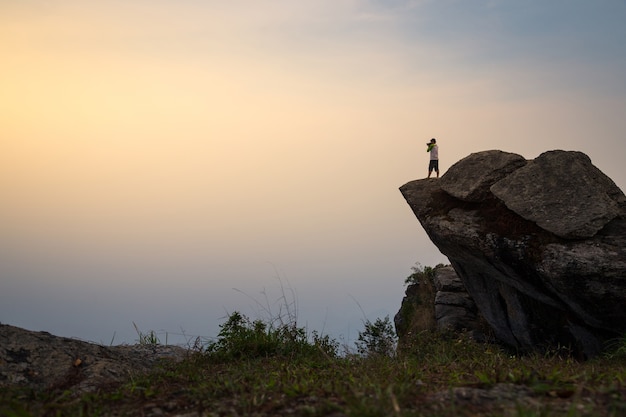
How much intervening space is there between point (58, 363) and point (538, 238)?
35.3 ft

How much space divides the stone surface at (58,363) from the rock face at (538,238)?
8767 mm

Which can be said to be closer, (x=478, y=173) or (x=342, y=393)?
(x=342, y=393)

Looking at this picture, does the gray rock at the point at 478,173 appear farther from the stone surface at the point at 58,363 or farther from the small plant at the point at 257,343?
the stone surface at the point at 58,363

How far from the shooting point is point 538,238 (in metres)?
13.8

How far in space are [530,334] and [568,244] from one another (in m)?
4.01

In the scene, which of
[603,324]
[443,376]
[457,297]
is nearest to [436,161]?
[457,297]

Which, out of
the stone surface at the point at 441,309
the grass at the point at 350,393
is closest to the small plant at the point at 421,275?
the stone surface at the point at 441,309

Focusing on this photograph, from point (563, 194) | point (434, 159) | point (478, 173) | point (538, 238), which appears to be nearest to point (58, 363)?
point (538, 238)

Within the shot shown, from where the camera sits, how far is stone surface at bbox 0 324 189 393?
9.20m

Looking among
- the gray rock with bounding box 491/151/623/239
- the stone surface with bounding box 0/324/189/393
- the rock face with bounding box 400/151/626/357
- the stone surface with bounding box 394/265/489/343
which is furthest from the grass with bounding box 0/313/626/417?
the stone surface with bounding box 394/265/489/343

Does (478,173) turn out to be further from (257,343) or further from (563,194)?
(257,343)

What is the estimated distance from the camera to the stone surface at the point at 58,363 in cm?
920

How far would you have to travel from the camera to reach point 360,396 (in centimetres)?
596

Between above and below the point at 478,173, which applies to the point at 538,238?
below
